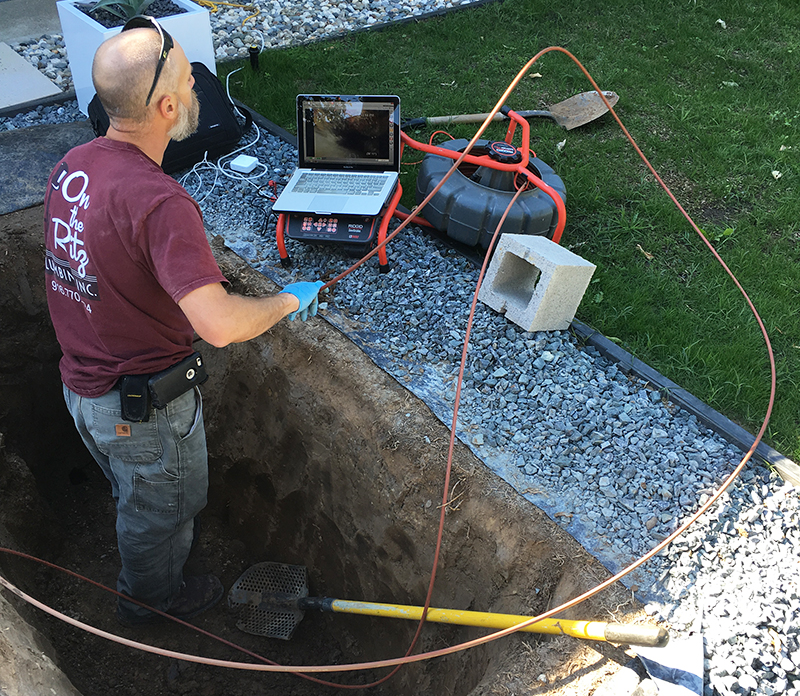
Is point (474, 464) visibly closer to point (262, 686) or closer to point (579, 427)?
point (579, 427)

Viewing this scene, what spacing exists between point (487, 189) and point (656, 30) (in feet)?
14.6

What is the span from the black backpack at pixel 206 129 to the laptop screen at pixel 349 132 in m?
1.03

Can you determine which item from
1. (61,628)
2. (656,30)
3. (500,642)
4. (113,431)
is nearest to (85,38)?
(113,431)

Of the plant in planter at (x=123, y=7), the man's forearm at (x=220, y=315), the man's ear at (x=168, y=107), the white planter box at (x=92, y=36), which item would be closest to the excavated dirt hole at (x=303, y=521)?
the man's forearm at (x=220, y=315)

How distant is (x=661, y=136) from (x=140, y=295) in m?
4.87

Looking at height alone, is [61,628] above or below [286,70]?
below

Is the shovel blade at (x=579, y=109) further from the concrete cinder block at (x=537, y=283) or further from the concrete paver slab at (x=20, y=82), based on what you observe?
the concrete paver slab at (x=20, y=82)

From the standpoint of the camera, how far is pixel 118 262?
2217 millimetres

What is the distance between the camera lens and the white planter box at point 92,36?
4.84 metres

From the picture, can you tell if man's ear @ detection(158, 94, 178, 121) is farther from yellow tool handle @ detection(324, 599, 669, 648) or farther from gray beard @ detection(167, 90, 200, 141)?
yellow tool handle @ detection(324, 599, 669, 648)

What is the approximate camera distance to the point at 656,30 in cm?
703

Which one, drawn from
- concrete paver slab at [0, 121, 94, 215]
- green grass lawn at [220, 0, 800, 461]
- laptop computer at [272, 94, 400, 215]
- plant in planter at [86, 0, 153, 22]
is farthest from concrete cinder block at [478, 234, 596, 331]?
plant in planter at [86, 0, 153, 22]

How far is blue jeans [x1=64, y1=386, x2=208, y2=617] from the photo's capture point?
2.62 meters

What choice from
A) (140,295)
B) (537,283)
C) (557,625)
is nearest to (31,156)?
(140,295)
